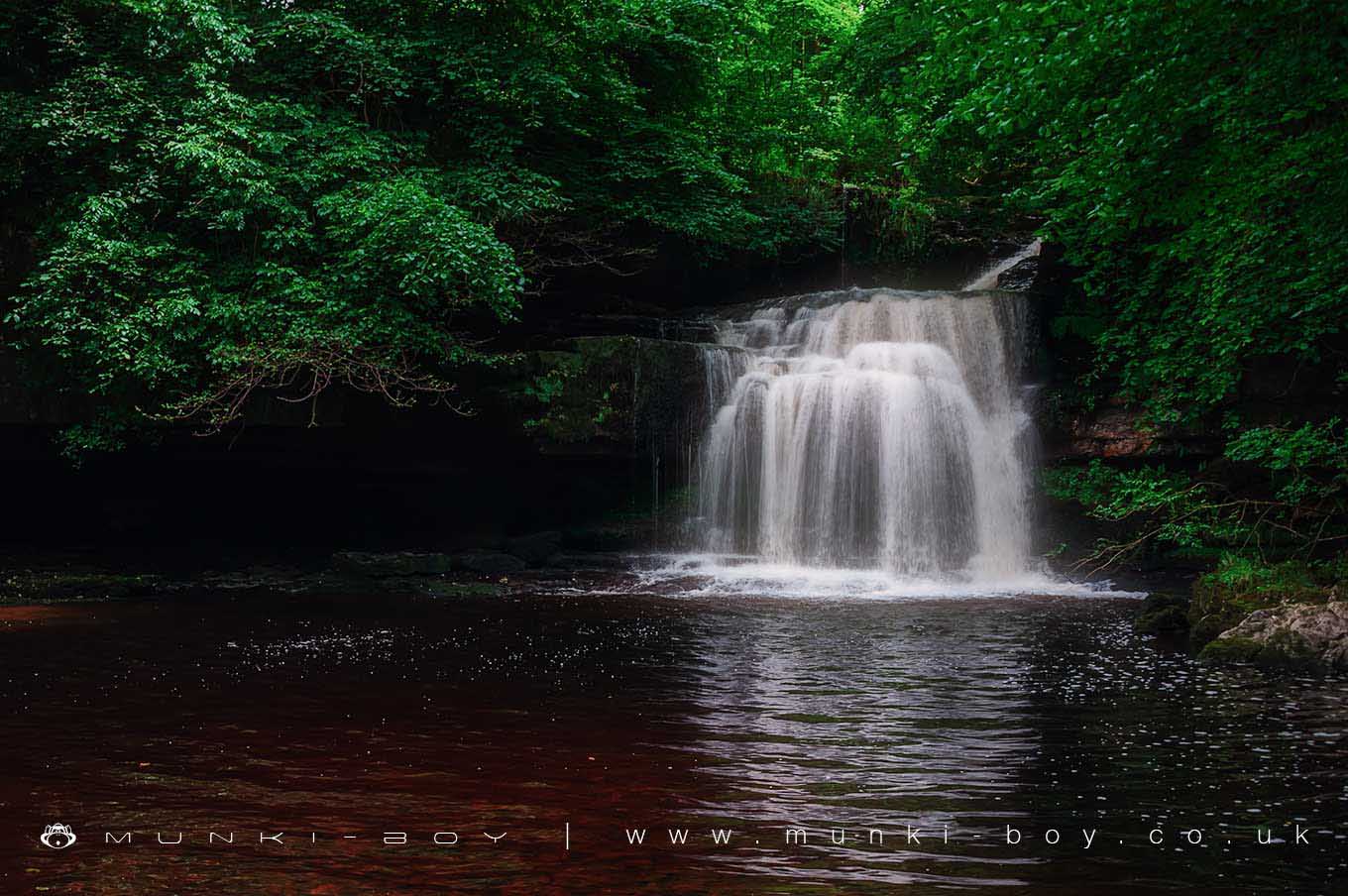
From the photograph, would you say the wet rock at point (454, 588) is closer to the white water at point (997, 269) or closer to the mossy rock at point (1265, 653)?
the mossy rock at point (1265, 653)

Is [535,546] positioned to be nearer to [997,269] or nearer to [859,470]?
[859,470]

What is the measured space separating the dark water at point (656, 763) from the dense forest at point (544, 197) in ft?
15.6

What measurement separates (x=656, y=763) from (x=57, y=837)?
278 centimetres

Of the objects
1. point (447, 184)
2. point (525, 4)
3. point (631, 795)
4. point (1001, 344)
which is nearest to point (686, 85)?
point (525, 4)

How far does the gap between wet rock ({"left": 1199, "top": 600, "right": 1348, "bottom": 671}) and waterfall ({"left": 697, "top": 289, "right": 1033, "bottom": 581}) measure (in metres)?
7.13

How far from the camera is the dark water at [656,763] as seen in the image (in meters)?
4.01

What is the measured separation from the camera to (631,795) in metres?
4.93

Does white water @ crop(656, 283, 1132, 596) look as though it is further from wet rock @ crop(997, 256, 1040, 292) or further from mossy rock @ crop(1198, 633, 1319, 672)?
mossy rock @ crop(1198, 633, 1319, 672)

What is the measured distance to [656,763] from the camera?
217 inches

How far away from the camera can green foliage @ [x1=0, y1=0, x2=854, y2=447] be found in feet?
45.5

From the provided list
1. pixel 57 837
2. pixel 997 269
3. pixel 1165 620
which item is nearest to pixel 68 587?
pixel 57 837

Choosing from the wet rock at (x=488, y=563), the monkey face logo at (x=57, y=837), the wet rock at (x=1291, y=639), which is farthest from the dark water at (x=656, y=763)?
the wet rock at (x=488, y=563)

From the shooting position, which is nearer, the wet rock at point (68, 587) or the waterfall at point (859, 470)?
the wet rock at point (68, 587)

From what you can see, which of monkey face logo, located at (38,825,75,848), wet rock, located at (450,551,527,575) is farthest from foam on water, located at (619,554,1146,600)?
monkey face logo, located at (38,825,75,848)
